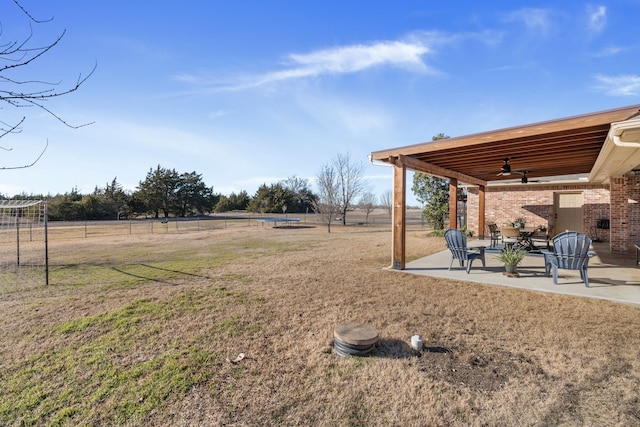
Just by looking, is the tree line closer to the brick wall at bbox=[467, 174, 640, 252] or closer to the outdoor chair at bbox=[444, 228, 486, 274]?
the brick wall at bbox=[467, 174, 640, 252]

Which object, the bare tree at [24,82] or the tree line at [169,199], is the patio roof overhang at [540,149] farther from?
the tree line at [169,199]

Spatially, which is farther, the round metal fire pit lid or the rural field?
the round metal fire pit lid

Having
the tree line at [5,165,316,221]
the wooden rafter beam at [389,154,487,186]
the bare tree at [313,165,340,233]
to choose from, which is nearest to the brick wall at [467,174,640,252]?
the wooden rafter beam at [389,154,487,186]

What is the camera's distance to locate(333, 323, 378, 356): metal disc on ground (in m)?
2.94

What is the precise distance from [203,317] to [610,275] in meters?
7.83

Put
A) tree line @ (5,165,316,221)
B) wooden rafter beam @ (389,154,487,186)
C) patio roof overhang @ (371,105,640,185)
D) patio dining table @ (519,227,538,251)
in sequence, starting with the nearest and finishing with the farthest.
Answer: patio roof overhang @ (371,105,640,185), wooden rafter beam @ (389,154,487,186), patio dining table @ (519,227,538,251), tree line @ (5,165,316,221)

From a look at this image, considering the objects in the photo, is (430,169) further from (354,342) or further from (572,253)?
(354,342)

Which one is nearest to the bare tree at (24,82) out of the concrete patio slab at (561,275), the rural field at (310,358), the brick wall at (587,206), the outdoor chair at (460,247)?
the rural field at (310,358)

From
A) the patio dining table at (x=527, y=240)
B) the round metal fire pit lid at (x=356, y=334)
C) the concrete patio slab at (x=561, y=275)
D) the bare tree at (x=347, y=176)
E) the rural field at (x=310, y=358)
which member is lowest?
the rural field at (x=310, y=358)

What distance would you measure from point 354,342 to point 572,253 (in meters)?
4.93

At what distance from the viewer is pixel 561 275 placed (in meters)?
6.14

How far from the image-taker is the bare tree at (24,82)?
149cm

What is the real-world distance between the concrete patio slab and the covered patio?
0.21 metres

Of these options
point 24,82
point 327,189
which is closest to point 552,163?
point 24,82
